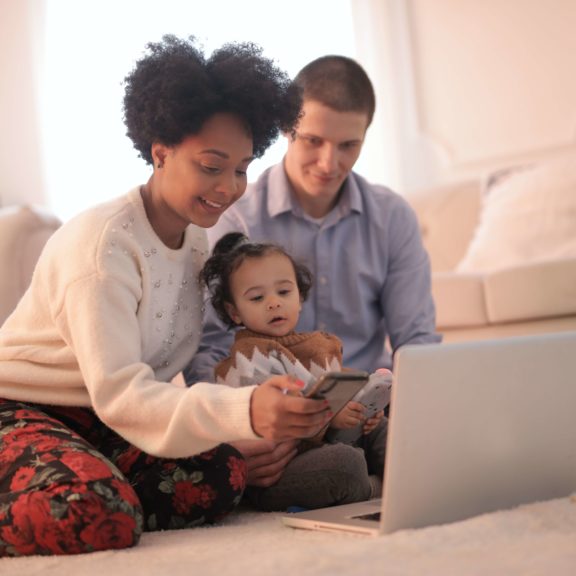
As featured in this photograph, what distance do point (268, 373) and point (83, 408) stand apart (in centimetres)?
29

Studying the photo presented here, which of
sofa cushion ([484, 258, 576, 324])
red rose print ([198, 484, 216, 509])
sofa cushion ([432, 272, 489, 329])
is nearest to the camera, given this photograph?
red rose print ([198, 484, 216, 509])

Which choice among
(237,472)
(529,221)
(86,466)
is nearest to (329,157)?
(237,472)

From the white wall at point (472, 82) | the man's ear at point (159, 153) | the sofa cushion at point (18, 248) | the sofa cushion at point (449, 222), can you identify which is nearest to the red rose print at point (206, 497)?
the man's ear at point (159, 153)

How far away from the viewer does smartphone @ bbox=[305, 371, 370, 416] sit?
3.87ft

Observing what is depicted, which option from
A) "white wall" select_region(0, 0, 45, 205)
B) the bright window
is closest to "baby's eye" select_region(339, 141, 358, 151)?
the bright window

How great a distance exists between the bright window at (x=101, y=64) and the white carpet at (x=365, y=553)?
3414 millimetres

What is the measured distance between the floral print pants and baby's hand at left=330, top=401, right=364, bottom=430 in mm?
161

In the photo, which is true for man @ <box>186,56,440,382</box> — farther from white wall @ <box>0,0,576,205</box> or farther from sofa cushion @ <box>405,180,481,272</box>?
white wall @ <box>0,0,576,205</box>

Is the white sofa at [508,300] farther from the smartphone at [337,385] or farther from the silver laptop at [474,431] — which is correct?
the smartphone at [337,385]

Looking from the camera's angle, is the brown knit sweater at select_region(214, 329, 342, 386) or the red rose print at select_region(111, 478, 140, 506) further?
the brown knit sweater at select_region(214, 329, 342, 386)

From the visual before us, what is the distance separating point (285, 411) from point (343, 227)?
3.46 feet

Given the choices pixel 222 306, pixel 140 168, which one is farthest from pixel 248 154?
pixel 140 168

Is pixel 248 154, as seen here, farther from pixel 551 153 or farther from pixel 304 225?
pixel 551 153

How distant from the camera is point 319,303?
7.19 feet
